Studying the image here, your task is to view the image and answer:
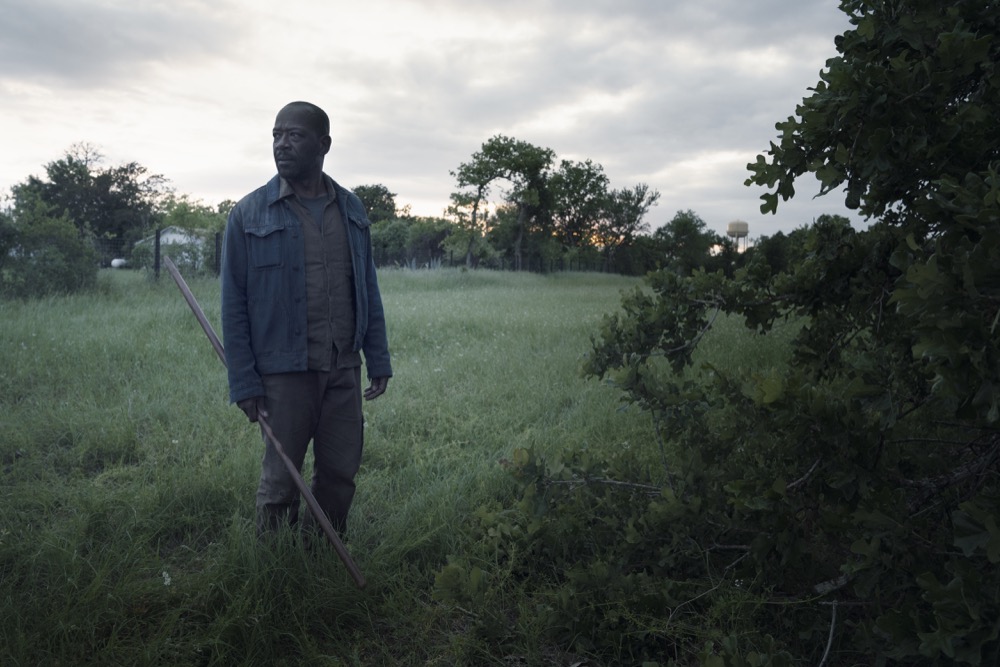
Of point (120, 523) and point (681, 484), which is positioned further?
point (120, 523)

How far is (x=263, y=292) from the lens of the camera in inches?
141

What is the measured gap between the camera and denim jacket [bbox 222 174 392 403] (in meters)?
3.54

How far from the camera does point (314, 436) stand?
387 cm

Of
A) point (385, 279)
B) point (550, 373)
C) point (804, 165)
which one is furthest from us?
point (385, 279)

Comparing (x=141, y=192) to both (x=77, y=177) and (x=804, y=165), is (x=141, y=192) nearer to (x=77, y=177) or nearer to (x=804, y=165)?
(x=77, y=177)

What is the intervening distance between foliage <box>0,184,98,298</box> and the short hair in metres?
11.6

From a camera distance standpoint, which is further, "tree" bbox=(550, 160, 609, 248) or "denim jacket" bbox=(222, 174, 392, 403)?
"tree" bbox=(550, 160, 609, 248)

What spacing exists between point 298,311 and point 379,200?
56104 mm

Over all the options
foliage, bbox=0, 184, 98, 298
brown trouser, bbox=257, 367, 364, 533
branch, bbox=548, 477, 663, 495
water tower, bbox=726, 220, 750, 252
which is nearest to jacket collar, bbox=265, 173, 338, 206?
brown trouser, bbox=257, 367, 364, 533

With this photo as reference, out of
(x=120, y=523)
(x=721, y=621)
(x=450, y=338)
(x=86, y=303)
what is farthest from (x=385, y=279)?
(x=721, y=621)

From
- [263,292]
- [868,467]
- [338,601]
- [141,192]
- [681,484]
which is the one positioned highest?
[141,192]

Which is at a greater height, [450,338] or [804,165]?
[804,165]

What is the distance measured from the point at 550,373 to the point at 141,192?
143 ft

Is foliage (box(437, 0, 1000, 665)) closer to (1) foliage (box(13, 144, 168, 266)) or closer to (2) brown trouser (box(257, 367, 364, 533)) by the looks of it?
(2) brown trouser (box(257, 367, 364, 533))
